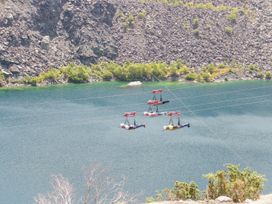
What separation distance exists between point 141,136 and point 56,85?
77243mm

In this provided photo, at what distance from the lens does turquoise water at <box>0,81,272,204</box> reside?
94688mm

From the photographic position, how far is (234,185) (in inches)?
2328

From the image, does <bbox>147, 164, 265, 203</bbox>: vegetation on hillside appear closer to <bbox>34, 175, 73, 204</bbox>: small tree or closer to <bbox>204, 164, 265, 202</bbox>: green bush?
<bbox>204, 164, 265, 202</bbox>: green bush

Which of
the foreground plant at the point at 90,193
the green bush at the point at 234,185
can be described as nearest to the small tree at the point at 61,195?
the foreground plant at the point at 90,193

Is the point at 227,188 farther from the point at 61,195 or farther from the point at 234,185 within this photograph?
the point at 61,195

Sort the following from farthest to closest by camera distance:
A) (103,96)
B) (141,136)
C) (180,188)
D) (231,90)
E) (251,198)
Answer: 1. (231,90)
2. (103,96)
3. (141,136)
4. (180,188)
5. (251,198)

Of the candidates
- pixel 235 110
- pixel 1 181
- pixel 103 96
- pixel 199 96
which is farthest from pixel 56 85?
pixel 1 181

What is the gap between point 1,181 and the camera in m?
90.8

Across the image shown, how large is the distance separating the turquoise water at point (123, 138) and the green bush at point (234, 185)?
1893 centimetres

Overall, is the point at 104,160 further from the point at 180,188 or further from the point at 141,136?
the point at 180,188

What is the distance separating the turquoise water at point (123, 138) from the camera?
9469 cm

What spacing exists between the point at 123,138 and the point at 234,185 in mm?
63056

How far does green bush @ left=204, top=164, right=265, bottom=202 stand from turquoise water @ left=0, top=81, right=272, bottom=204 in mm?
18928

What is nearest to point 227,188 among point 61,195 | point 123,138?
point 61,195
